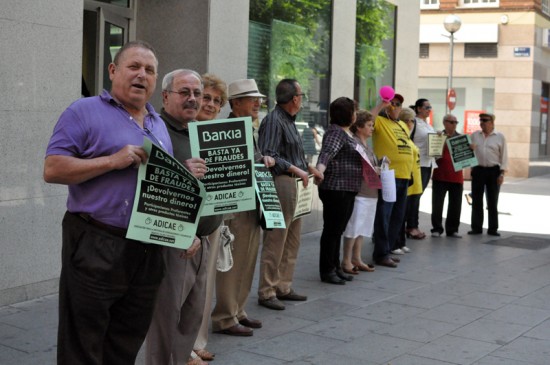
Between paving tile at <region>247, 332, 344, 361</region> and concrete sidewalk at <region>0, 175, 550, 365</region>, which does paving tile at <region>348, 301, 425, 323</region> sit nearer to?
concrete sidewalk at <region>0, 175, 550, 365</region>

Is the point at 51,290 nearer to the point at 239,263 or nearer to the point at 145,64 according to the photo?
the point at 239,263

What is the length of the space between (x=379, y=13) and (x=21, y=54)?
8781mm

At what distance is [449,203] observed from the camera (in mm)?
12867

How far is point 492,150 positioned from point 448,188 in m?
0.95

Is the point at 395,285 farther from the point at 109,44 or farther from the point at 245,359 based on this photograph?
the point at 109,44

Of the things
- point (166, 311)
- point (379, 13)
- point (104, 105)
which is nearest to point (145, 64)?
point (104, 105)

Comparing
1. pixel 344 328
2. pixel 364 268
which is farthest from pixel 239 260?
pixel 364 268

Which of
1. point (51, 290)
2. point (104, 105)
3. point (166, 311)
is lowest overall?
point (51, 290)

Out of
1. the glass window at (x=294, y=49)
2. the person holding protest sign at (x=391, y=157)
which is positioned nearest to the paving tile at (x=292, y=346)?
the person holding protest sign at (x=391, y=157)

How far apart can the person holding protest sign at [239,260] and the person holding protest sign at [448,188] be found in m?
6.44

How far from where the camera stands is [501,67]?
93.9 ft

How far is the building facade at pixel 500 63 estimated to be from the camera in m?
28.0

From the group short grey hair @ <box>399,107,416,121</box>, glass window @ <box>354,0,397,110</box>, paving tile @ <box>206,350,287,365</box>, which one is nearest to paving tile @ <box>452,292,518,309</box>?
paving tile @ <box>206,350,287,365</box>

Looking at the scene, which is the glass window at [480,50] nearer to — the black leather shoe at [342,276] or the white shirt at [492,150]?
the white shirt at [492,150]
